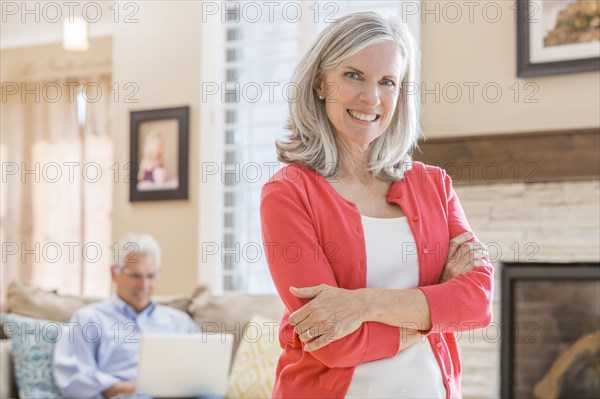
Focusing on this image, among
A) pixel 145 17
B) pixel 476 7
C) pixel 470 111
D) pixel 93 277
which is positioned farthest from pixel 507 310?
pixel 93 277

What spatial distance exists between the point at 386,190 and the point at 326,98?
214 millimetres

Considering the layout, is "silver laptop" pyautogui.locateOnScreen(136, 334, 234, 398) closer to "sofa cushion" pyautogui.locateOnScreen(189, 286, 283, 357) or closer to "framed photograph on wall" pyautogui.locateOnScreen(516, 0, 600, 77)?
"sofa cushion" pyautogui.locateOnScreen(189, 286, 283, 357)

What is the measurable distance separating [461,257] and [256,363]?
2.08 m

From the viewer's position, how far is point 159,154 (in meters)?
4.80

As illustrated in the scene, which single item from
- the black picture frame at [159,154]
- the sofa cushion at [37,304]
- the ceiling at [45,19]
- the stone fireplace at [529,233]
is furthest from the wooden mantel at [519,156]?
the ceiling at [45,19]

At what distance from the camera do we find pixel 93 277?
19.3 feet

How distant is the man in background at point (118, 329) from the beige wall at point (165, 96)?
0.78 metres

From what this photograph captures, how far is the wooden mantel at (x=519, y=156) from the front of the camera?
11.5 ft

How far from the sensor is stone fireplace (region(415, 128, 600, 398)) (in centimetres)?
354

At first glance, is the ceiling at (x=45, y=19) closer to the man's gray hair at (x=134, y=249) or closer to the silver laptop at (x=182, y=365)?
the man's gray hair at (x=134, y=249)

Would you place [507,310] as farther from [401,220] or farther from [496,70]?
[401,220]

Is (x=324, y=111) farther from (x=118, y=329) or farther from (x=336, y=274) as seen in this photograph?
(x=118, y=329)

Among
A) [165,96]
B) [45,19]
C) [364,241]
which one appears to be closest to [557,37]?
[165,96]

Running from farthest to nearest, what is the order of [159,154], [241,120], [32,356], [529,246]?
[159,154], [241,120], [529,246], [32,356]
